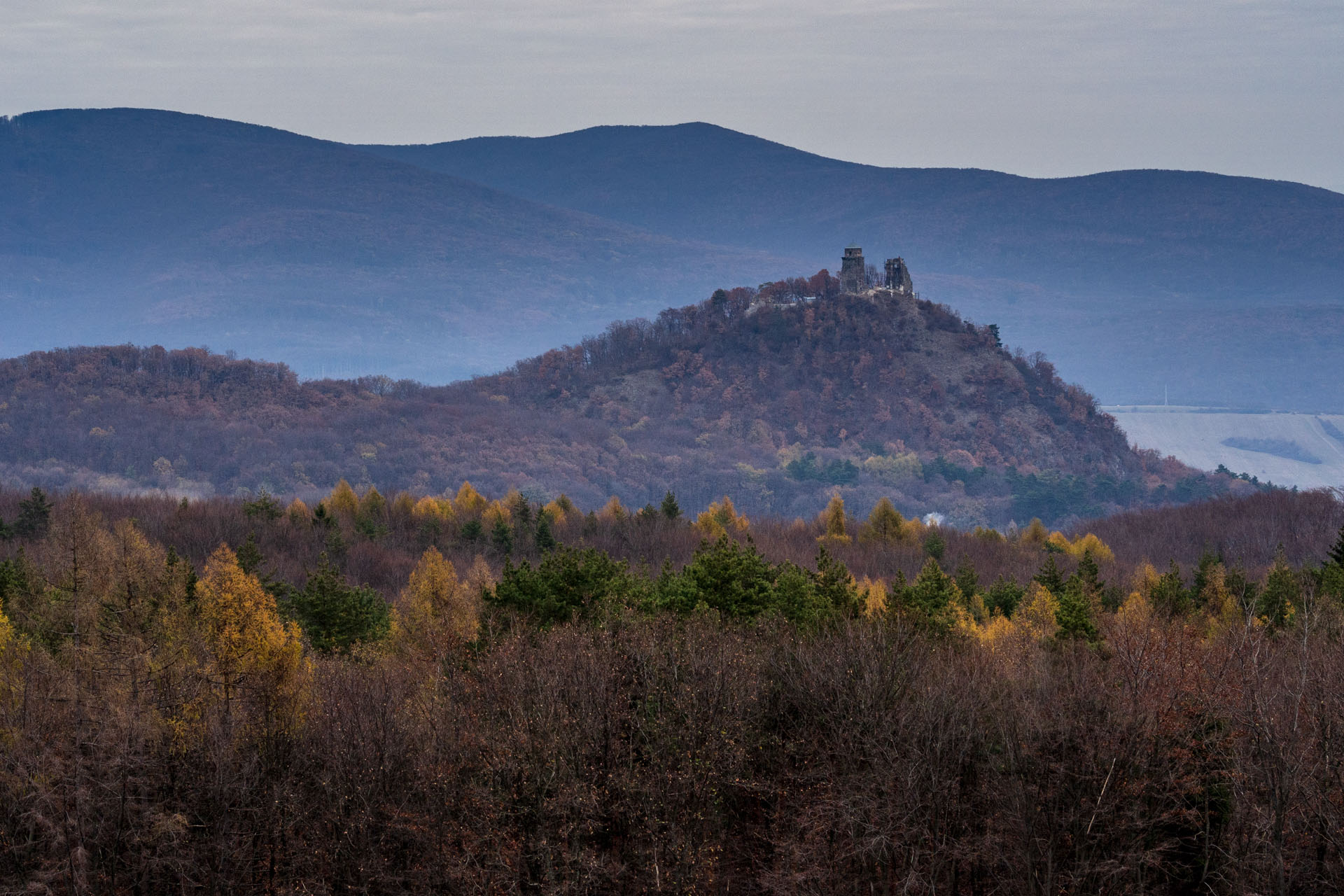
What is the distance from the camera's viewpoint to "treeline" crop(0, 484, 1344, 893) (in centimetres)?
3070

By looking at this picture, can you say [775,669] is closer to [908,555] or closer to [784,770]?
[784,770]

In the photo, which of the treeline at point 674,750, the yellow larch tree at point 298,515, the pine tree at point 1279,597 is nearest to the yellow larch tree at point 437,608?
the treeline at point 674,750

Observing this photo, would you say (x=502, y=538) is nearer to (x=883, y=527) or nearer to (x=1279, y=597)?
(x=883, y=527)

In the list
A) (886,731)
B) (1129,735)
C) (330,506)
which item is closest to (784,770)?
(886,731)

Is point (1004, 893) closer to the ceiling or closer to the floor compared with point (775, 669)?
closer to the floor

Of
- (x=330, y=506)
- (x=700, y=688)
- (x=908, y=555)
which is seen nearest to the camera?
(x=700, y=688)

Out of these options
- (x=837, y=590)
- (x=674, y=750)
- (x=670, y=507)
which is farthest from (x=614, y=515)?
(x=674, y=750)

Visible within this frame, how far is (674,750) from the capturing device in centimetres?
3241

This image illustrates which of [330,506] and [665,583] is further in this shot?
[330,506]

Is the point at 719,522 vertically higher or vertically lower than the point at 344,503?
higher

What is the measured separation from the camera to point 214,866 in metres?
35.4

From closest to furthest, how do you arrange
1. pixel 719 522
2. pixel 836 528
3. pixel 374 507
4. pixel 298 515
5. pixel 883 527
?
pixel 298 515 → pixel 719 522 → pixel 374 507 → pixel 883 527 → pixel 836 528

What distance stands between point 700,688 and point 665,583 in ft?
36.3

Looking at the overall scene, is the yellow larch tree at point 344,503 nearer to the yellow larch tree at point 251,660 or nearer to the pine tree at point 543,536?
the pine tree at point 543,536
